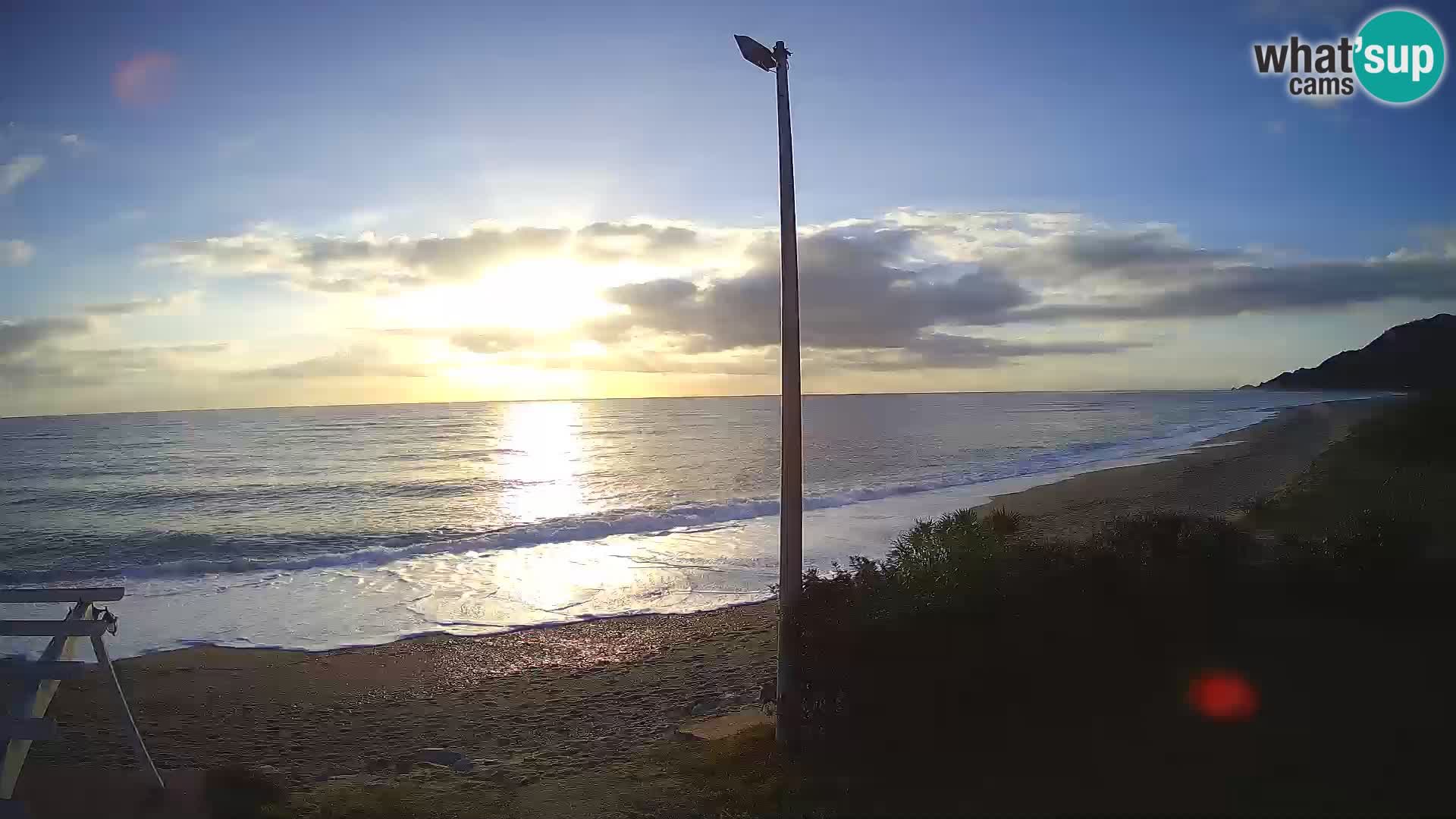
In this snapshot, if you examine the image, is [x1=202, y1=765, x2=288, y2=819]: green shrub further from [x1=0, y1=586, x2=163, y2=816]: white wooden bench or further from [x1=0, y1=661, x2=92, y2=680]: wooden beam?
[x1=0, y1=661, x2=92, y2=680]: wooden beam

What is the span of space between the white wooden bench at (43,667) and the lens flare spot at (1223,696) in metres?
7.33

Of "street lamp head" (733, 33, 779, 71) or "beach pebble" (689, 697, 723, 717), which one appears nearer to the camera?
"street lamp head" (733, 33, 779, 71)

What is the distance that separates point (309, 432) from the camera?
84250 mm

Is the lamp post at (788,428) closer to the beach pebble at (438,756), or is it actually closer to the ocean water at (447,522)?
the beach pebble at (438,756)

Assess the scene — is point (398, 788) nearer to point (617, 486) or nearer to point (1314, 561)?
point (1314, 561)

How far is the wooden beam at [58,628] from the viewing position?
15.5ft

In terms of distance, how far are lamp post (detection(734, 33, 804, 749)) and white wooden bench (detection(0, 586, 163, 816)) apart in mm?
4423

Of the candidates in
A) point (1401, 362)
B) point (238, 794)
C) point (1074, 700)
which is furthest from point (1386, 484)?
point (1401, 362)

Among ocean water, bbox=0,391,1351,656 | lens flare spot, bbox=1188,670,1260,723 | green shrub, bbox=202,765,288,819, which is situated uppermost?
lens flare spot, bbox=1188,670,1260,723

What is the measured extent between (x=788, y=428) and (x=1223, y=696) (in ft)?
13.2

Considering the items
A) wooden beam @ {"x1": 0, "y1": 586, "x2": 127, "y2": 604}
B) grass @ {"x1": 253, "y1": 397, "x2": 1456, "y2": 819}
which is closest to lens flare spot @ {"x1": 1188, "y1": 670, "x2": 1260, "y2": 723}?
grass @ {"x1": 253, "y1": 397, "x2": 1456, "y2": 819}

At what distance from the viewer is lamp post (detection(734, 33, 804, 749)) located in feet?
20.9

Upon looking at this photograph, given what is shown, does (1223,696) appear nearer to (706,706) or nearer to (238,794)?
(706,706)

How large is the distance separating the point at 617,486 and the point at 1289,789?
33.2 meters
